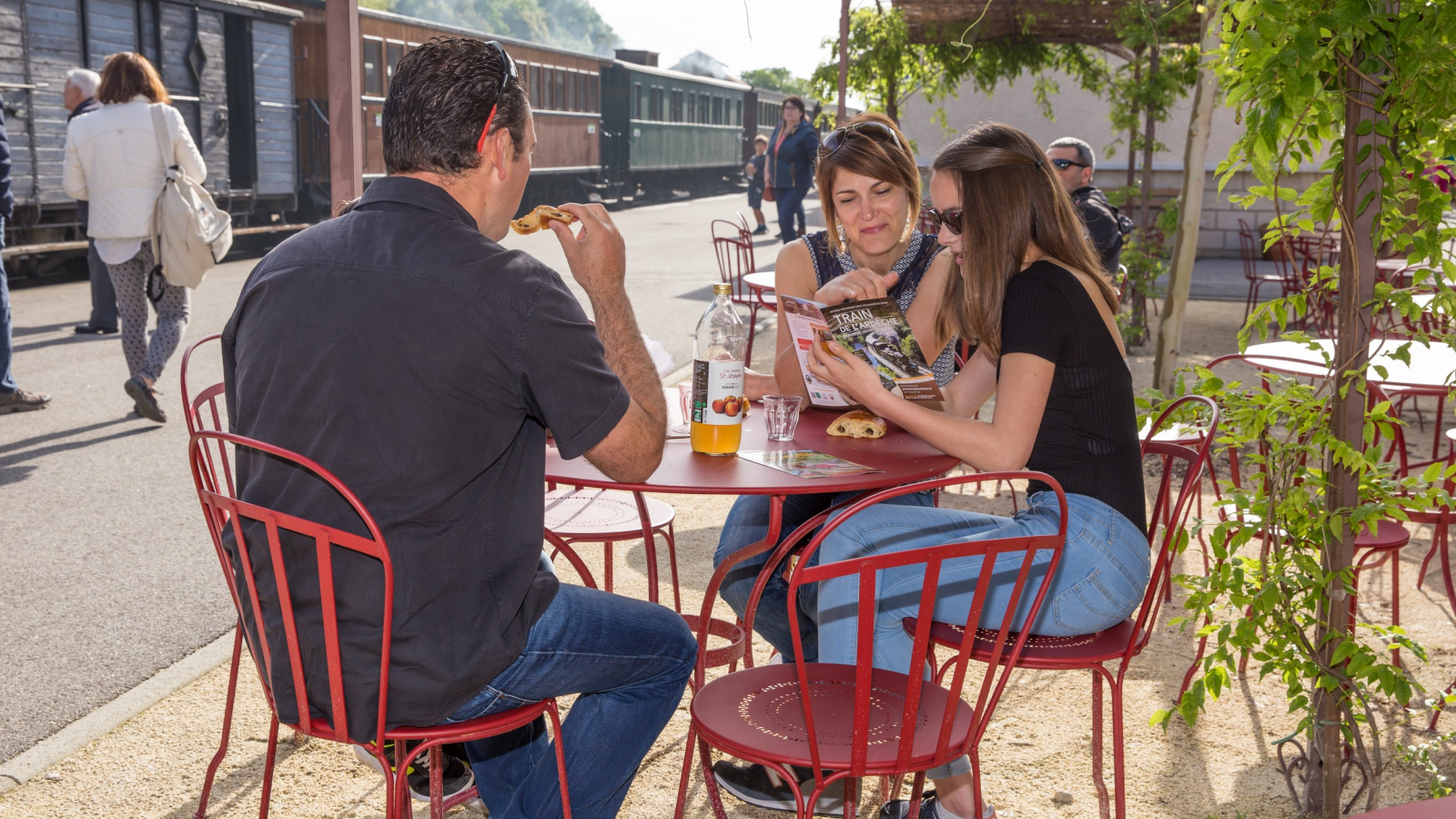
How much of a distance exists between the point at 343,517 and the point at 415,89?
0.73 m

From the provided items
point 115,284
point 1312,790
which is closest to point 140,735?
point 1312,790

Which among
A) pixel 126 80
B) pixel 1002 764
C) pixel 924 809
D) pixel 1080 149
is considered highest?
pixel 126 80

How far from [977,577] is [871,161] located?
56.1 inches

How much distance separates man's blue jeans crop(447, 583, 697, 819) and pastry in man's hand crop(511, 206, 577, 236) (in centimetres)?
72

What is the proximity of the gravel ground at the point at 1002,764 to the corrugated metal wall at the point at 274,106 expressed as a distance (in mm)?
14325

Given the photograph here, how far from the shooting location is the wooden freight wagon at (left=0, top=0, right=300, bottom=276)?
12453mm

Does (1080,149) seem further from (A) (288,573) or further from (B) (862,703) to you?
(A) (288,573)

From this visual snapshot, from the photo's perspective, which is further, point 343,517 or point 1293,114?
point 1293,114

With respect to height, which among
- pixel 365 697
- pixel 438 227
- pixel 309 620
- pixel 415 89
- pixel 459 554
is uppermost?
pixel 415 89

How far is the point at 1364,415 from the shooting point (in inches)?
108

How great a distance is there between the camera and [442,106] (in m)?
2.05

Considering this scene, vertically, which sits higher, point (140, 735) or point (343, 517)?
point (343, 517)

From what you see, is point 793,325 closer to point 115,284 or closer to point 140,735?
point 140,735

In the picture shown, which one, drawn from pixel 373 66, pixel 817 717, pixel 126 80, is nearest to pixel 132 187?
pixel 126 80
